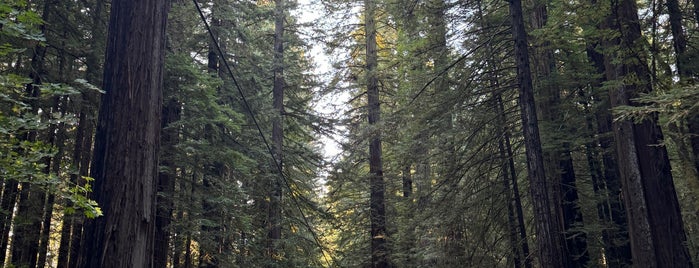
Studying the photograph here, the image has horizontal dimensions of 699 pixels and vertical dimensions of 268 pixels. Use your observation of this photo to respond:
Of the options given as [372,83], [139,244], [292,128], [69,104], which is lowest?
[139,244]

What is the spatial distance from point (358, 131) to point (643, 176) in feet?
32.2

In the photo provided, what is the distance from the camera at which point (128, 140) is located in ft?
11.9

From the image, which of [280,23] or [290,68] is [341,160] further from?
[280,23]

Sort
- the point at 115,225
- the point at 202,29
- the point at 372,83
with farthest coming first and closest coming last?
the point at 372,83 → the point at 202,29 → the point at 115,225

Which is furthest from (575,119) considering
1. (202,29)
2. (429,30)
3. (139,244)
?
(202,29)

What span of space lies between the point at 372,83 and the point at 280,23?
3.86 meters

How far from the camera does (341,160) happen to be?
16.1m

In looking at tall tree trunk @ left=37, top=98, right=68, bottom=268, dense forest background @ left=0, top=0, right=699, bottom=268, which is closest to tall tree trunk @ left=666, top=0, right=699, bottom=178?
dense forest background @ left=0, top=0, right=699, bottom=268

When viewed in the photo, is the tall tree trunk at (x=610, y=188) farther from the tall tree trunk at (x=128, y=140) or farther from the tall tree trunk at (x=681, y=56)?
the tall tree trunk at (x=128, y=140)

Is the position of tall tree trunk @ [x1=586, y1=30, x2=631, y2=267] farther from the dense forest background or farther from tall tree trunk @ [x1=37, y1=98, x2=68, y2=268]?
tall tree trunk @ [x1=37, y1=98, x2=68, y2=268]

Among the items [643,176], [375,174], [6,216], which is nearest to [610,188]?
[643,176]

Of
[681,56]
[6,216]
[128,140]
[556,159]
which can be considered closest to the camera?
[128,140]

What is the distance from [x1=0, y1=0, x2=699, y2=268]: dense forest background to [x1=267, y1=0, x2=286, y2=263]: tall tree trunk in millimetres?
74

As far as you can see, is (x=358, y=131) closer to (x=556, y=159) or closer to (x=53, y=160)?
(x=556, y=159)
